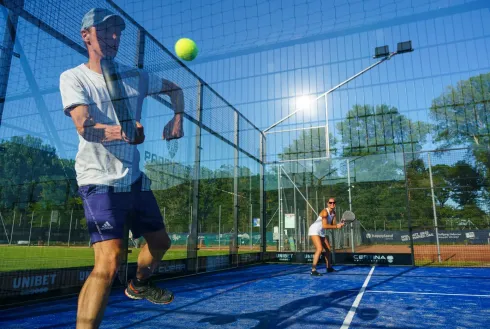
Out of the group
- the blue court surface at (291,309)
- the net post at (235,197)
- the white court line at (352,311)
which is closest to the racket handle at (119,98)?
the blue court surface at (291,309)

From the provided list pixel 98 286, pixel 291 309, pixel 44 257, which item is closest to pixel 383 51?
pixel 291 309

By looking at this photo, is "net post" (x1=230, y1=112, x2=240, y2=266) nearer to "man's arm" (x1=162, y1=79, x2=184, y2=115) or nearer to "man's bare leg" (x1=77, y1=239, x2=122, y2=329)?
"man's arm" (x1=162, y1=79, x2=184, y2=115)

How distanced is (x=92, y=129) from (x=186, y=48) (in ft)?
9.30

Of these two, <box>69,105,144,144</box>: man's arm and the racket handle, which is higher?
the racket handle

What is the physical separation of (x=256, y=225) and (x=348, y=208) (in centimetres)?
323

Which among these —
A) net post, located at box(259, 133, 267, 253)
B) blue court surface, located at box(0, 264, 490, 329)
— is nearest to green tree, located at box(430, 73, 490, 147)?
blue court surface, located at box(0, 264, 490, 329)

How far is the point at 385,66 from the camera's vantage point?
553 centimetres

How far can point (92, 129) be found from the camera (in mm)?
1775

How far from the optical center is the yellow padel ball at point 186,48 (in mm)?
4301

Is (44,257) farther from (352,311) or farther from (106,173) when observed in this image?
(352,311)

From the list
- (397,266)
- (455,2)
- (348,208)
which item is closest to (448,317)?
(455,2)

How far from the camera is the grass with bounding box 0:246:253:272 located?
415cm

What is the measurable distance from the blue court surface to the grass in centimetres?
62

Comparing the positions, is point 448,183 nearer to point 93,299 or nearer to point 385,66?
point 385,66
